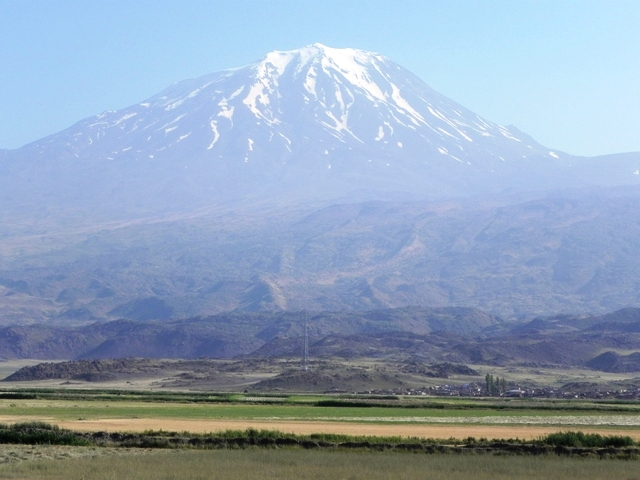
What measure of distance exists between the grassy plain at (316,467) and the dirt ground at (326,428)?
7.41 meters

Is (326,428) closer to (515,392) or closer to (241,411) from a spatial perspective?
(241,411)

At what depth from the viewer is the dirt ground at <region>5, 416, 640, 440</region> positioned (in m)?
36.1

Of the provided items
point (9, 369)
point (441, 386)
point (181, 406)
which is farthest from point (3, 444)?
point (9, 369)

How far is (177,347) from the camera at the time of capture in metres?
156

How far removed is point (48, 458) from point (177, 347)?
129627mm

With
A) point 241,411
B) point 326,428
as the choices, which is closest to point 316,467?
point 326,428

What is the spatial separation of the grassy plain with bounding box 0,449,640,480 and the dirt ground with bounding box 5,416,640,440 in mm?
7413

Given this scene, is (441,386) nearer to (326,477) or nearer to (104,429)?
(104,429)

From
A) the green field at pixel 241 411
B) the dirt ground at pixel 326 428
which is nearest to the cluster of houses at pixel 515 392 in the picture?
the green field at pixel 241 411

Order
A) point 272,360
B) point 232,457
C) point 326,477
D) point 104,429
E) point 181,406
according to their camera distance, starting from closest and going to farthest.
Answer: point 326,477
point 232,457
point 104,429
point 181,406
point 272,360

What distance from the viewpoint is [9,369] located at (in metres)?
122

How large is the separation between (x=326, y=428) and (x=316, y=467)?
12248 mm

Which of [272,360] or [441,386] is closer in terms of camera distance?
[441,386]

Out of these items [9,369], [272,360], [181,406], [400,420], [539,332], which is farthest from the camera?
[539,332]
